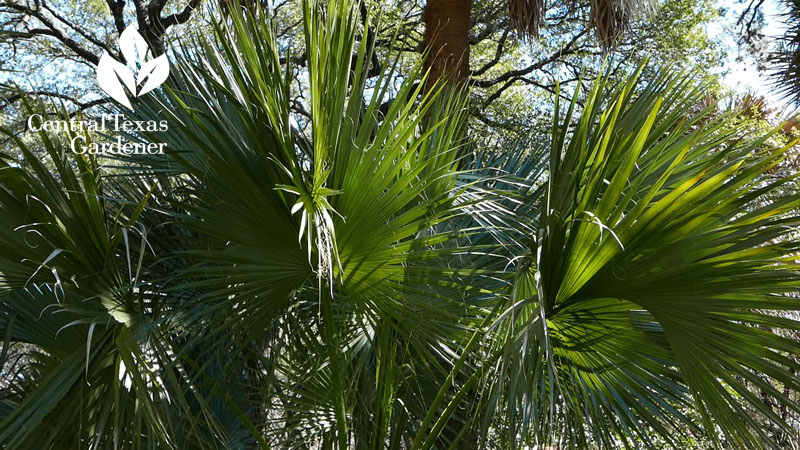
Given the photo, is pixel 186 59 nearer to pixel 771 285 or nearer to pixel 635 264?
pixel 635 264

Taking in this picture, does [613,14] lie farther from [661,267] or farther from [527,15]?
[661,267]

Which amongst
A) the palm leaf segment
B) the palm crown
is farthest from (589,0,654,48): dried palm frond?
the palm leaf segment

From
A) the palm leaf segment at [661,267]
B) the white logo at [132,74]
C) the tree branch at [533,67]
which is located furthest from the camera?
the tree branch at [533,67]

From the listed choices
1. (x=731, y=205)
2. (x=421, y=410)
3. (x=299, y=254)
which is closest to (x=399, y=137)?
(x=299, y=254)

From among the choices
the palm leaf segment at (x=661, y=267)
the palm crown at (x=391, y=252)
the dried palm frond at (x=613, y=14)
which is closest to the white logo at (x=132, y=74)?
the palm crown at (x=391, y=252)

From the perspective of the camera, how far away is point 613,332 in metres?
2.49

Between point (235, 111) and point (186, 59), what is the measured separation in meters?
0.25

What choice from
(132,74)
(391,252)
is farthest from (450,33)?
(391,252)

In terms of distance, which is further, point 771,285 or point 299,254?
point 299,254

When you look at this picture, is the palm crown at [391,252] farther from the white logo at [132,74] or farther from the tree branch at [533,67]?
the tree branch at [533,67]

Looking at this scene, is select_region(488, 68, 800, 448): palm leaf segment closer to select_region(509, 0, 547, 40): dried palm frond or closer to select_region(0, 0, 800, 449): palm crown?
select_region(0, 0, 800, 449): palm crown

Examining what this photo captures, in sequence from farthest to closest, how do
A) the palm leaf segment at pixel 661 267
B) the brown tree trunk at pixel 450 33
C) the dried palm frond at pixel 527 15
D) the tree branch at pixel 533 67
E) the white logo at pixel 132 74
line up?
1. the tree branch at pixel 533 67
2. the dried palm frond at pixel 527 15
3. the brown tree trunk at pixel 450 33
4. the white logo at pixel 132 74
5. the palm leaf segment at pixel 661 267

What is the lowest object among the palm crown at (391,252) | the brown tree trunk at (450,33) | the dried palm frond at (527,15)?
the palm crown at (391,252)

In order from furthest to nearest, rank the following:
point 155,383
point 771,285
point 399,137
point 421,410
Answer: point 421,410 < point 399,137 < point 155,383 < point 771,285
